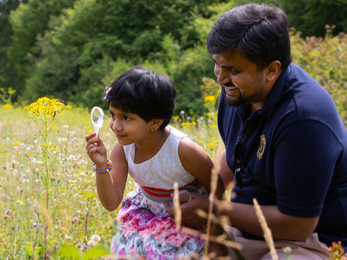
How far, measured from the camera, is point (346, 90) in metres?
5.14

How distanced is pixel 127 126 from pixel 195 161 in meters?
0.40

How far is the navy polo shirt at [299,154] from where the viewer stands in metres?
1.29

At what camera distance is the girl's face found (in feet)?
5.59

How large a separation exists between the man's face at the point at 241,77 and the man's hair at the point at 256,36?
3cm

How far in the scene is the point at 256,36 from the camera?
1457 mm

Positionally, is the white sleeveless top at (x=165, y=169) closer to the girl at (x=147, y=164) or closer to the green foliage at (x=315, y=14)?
the girl at (x=147, y=164)

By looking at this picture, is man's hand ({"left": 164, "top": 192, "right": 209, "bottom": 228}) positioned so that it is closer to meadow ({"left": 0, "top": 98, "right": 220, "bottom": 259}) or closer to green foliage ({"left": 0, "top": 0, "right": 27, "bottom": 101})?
meadow ({"left": 0, "top": 98, "right": 220, "bottom": 259})

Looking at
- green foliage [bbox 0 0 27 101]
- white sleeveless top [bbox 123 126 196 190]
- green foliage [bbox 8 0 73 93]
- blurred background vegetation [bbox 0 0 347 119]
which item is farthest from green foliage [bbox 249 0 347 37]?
green foliage [bbox 0 0 27 101]

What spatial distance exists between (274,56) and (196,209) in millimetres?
802

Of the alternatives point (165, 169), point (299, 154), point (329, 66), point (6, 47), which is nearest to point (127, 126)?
point (165, 169)

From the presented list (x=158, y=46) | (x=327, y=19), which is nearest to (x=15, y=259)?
(x=158, y=46)

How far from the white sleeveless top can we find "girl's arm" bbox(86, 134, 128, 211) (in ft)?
0.36

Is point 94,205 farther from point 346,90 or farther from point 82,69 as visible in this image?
point 82,69

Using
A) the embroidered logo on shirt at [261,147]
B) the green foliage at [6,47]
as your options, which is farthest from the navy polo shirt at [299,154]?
the green foliage at [6,47]
